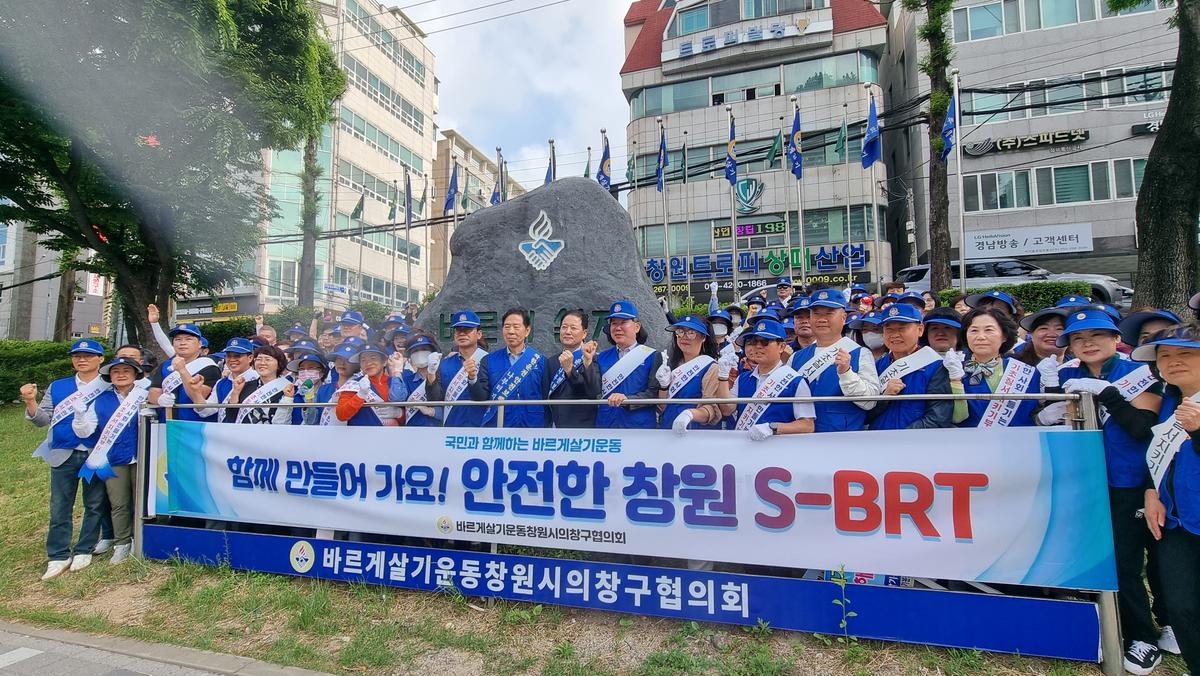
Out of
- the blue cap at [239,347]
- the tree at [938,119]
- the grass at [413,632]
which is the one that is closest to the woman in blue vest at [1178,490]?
the grass at [413,632]

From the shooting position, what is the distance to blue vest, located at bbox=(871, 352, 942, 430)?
3.53m

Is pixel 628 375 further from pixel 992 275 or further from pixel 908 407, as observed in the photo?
pixel 992 275

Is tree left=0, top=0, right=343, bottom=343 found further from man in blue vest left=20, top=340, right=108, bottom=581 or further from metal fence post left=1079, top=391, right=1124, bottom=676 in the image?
metal fence post left=1079, top=391, right=1124, bottom=676

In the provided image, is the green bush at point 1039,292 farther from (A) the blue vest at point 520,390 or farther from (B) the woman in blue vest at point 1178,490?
(A) the blue vest at point 520,390

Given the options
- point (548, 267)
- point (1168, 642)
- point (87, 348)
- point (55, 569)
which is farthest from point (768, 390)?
point (55, 569)

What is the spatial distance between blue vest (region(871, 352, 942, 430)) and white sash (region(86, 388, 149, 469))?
5.48m

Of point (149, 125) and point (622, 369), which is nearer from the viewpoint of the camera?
point (622, 369)

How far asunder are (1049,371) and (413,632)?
4.01 metres

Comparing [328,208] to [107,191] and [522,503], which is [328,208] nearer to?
[107,191]

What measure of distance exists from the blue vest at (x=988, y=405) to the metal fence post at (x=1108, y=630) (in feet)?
1.43

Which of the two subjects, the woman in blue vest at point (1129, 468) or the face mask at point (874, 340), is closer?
the woman in blue vest at point (1129, 468)

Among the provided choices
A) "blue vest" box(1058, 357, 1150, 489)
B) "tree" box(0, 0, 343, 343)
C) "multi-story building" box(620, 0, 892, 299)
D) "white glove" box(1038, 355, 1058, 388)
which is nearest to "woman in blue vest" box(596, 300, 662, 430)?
"white glove" box(1038, 355, 1058, 388)

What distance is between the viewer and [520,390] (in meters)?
4.54

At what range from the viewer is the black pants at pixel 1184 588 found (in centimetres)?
273
